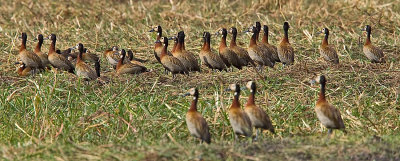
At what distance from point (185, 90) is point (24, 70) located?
3.12m

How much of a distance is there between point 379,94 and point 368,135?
2080mm

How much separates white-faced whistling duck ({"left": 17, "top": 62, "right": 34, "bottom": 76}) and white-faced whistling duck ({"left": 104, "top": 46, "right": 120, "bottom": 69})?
3.97 ft

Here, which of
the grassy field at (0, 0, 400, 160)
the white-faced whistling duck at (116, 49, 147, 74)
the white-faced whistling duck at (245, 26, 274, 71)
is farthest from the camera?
the white-faced whistling duck at (245, 26, 274, 71)

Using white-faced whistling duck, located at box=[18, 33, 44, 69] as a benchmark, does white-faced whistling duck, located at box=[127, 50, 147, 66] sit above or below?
above

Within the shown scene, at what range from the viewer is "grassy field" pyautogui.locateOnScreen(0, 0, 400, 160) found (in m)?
7.37

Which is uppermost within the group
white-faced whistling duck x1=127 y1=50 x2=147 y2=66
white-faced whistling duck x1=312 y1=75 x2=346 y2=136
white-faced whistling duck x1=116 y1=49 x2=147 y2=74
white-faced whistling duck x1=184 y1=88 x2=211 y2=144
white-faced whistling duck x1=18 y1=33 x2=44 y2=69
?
white-faced whistling duck x1=127 y1=50 x2=147 y2=66

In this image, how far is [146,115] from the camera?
29.9 ft

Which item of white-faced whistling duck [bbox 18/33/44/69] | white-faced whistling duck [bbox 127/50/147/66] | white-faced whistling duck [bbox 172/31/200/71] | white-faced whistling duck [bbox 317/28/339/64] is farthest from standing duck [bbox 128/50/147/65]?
white-faced whistling duck [bbox 317/28/339/64]

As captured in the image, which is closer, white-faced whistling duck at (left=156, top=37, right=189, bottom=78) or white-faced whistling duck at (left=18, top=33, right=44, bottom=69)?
white-faced whistling duck at (left=156, top=37, right=189, bottom=78)

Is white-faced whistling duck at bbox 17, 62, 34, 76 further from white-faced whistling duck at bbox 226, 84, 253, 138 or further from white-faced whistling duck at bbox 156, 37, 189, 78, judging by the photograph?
white-faced whistling duck at bbox 226, 84, 253, 138

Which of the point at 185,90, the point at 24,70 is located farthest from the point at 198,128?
the point at 24,70

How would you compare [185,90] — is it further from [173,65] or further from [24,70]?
[24,70]

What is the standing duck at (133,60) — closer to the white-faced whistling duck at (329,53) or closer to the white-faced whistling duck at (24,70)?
the white-faced whistling duck at (24,70)

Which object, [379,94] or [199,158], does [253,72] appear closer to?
[379,94]
